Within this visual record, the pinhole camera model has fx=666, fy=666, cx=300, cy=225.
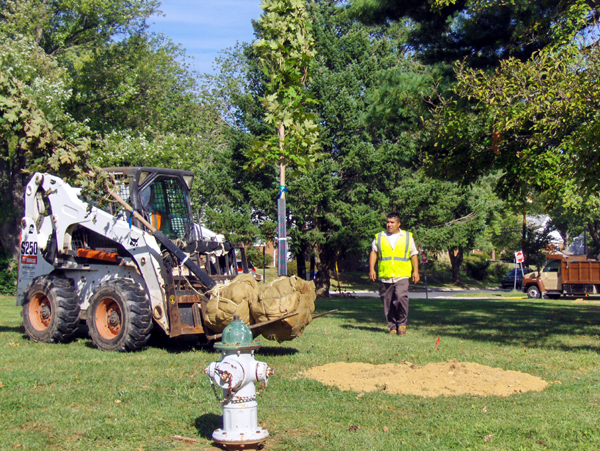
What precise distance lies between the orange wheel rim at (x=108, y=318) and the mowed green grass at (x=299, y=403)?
354 mm

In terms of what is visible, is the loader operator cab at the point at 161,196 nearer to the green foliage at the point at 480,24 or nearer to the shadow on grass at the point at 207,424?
the shadow on grass at the point at 207,424

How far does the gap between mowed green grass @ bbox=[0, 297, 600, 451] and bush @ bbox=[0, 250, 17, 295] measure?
19.0 m

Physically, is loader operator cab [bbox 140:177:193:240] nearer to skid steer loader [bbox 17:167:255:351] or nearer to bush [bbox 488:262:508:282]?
skid steer loader [bbox 17:167:255:351]

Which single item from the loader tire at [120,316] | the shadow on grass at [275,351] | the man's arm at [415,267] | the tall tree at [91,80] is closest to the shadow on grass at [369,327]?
the man's arm at [415,267]

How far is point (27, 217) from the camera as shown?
11.2m

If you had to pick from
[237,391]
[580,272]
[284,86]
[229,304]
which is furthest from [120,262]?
[580,272]

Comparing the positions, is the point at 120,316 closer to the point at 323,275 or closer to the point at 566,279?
the point at 323,275

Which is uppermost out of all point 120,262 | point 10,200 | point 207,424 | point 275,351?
point 10,200

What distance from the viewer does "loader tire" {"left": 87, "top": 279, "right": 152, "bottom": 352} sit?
29.9 feet

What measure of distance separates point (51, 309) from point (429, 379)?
6.20 metres

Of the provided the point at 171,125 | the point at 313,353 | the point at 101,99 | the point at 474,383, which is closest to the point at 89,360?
the point at 313,353

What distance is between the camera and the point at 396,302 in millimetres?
10945

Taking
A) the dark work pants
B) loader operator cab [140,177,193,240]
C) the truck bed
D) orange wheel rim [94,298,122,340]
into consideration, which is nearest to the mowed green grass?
orange wheel rim [94,298,122,340]

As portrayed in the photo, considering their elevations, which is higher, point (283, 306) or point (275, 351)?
point (283, 306)
